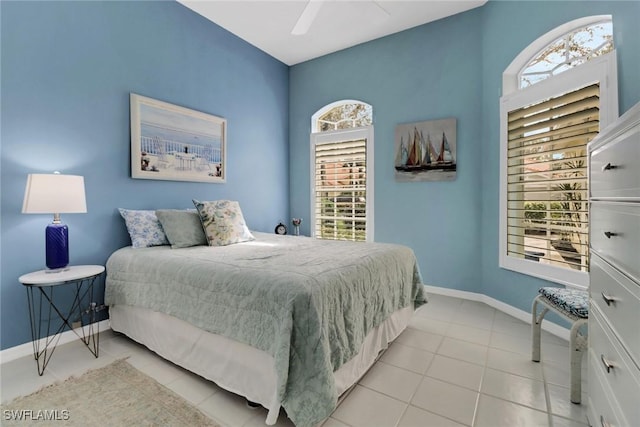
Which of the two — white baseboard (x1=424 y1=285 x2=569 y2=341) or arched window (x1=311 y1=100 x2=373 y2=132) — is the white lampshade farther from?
white baseboard (x1=424 y1=285 x2=569 y2=341)

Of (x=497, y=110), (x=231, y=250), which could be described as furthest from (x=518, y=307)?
(x=231, y=250)

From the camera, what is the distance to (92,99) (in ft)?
8.19

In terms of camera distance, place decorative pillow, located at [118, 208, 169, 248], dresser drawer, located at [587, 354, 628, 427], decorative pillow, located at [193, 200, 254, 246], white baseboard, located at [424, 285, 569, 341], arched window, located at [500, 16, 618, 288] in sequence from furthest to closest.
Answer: decorative pillow, located at [193, 200, 254, 246] → decorative pillow, located at [118, 208, 169, 248] → white baseboard, located at [424, 285, 569, 341] → arched window, located at [500, 16, 618, 288] → dresser drawer, located at [587, 354, 628, 427]

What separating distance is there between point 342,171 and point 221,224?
209 centimetres

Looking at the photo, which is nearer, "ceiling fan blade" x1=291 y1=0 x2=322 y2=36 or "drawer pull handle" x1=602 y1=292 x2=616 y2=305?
"drawer pull handle" x1=602 y1=292 x2=616 y2=305

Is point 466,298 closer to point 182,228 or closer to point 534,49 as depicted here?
point 534,49

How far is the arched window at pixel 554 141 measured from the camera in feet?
7.39

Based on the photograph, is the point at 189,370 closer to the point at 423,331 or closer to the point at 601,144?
the point at 423,331

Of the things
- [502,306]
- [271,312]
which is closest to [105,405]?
[271,312]

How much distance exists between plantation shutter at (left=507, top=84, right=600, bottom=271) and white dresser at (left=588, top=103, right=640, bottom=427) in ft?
4.02

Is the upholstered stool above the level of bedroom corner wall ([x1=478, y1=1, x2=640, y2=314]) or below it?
below

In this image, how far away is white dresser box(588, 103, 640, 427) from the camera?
35.6 inches

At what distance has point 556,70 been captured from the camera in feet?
8.77

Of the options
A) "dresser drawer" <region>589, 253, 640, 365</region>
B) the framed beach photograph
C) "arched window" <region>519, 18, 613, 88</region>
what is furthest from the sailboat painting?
"dresser drawer" <region>589, 253, 640, 365</region>
